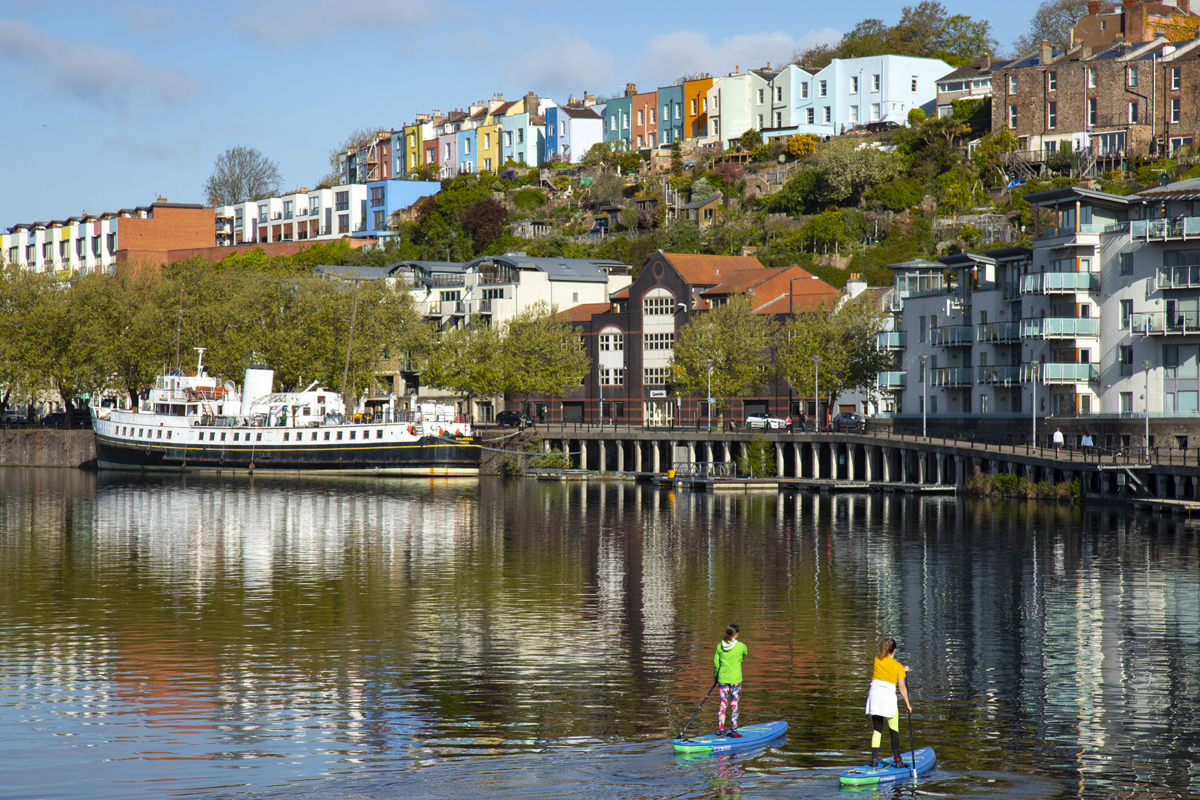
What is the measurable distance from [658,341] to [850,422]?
27.2 meters

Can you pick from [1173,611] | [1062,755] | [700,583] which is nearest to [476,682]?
[1062,755]

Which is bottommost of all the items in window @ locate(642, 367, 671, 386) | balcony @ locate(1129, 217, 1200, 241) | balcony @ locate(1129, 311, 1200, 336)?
window @ locate(642, 367, 671, 386)

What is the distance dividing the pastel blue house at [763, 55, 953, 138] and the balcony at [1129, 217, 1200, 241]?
7273 centimetres

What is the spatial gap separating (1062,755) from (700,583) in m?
22.7

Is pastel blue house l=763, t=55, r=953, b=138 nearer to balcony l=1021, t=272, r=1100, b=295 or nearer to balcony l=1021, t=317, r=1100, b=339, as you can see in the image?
balcony l=1021, t=272, r=1100, b=295

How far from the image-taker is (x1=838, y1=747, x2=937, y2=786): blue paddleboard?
22328 millimetres

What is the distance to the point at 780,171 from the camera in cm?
14488

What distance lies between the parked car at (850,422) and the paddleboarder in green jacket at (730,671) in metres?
70.0

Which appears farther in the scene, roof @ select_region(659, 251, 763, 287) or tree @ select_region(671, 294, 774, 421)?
roof @ select_region(659, 251, 763, 287)

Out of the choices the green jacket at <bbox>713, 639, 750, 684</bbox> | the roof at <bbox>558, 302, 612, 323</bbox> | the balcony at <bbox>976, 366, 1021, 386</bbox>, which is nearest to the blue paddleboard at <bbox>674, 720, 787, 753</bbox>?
the green jacket at <bbox>713, 639, 750, 684</bbox>

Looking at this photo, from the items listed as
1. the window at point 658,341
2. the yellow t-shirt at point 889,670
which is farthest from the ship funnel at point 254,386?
the yellow t-shirt at point 889,670

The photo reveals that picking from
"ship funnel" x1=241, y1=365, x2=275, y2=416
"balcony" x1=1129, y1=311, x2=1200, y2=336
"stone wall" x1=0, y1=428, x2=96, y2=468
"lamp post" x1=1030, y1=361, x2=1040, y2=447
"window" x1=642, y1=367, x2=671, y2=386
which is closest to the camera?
"balcony" x1=1129, y1=311, x2=1200, y2=336

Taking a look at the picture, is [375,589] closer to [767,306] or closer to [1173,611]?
[1173,611]

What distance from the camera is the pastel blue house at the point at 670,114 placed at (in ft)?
549
